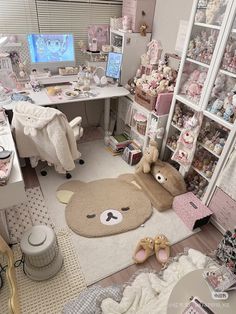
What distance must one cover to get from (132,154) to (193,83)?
1.08 m

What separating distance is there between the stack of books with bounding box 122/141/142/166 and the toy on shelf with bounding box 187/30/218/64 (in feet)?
4.07

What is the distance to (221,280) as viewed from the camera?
1.39 m

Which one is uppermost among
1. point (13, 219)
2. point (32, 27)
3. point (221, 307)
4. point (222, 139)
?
point (32, 27)

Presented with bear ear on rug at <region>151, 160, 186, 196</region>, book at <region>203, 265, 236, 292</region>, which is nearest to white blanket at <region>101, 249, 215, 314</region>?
book at <region>203, 265, 236, 292</region>

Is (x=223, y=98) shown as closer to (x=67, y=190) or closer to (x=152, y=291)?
(x=152, y=291)

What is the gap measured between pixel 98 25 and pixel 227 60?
6.32 ft

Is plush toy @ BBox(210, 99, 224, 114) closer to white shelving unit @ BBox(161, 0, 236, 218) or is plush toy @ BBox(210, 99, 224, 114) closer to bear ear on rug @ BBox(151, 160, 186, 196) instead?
white shelving unit @ BBox(161, 0, 236, 218)

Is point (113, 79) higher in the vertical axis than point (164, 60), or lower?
lower

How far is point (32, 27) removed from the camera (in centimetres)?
286

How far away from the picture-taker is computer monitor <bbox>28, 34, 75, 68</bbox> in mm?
2751

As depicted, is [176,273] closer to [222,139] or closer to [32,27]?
[222,139]

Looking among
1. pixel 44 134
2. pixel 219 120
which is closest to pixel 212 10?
pixel 219 120

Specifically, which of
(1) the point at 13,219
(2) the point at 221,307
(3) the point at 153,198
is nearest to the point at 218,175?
(3) the point at 153,198

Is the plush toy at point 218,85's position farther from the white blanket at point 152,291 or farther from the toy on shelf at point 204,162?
the white blanket at point 152,291
